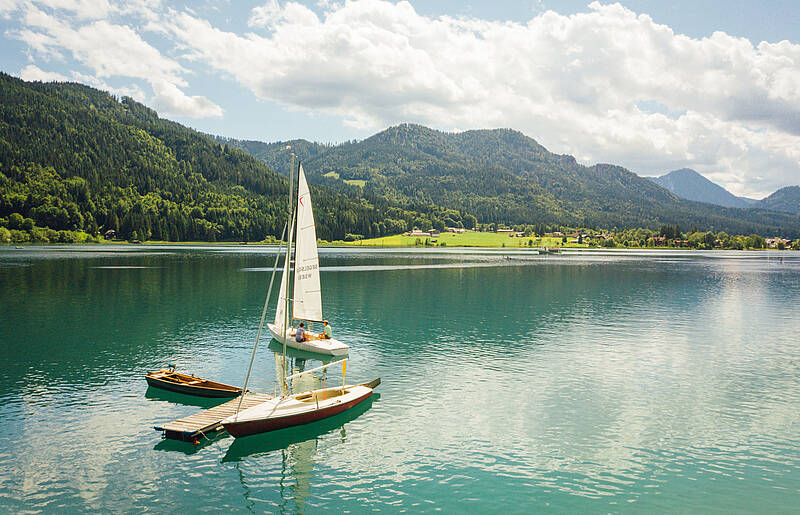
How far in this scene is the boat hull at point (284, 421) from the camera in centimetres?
2669

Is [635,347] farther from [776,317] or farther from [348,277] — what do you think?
[348,277]

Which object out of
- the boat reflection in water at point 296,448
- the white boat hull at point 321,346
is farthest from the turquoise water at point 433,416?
the white boat hull at point 321,346

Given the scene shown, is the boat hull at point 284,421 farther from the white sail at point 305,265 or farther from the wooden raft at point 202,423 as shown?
the white sail at point 305,265

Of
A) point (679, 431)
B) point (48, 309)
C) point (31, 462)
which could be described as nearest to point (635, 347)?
point (679, 431)

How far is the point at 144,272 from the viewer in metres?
118

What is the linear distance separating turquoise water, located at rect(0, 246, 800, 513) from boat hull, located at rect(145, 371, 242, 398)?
64cm

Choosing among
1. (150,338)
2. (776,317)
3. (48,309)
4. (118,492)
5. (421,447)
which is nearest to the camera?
(118,492)

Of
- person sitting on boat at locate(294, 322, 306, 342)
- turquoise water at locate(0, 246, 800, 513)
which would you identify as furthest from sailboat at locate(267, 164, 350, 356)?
turquoise water at locate(0, 246, 800, 513)

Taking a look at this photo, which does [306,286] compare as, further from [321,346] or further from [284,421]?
[284,421]

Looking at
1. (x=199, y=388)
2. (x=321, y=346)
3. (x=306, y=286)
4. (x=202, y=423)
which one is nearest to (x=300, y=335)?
(x=321, y=346)

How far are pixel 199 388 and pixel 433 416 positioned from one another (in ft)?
52.4

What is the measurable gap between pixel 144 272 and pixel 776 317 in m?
126

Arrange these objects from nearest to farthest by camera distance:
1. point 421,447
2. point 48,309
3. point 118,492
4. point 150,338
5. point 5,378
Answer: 1. point 118,492
2. point 421,447
3. point 5,378
4. point 150,338
5. point 48,309

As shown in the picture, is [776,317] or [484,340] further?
[776,317]
